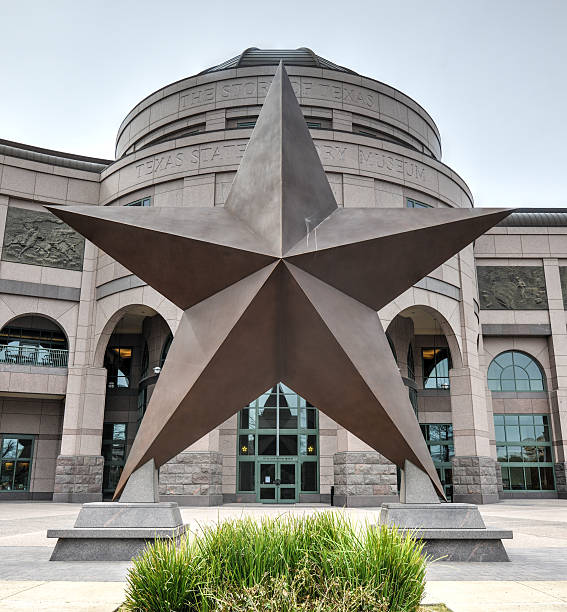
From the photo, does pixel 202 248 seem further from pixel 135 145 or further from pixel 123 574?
pixel 135 145

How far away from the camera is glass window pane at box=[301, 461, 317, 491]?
25.0 metres

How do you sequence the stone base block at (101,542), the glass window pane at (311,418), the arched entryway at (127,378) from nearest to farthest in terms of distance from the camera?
the stone base block at (101,542)
the glass window pane at (311,418)
the arched entryway at (127,378)

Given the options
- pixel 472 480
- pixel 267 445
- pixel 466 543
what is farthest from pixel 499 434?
pixel 466 543

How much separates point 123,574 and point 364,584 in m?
4.29

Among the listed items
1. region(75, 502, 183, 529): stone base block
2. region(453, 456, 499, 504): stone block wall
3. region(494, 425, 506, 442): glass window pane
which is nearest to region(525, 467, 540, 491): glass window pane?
region(494, 425, 506, 442): glass window pane

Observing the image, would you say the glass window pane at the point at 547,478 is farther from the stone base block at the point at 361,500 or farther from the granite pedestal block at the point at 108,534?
the granite pedestal block at the point at 108,534

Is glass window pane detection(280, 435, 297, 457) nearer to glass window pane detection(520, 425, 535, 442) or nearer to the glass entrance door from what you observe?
the glass entrance door

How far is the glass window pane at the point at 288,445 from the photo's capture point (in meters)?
25.3

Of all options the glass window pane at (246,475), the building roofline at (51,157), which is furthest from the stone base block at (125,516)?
the building roofline at (51,157)

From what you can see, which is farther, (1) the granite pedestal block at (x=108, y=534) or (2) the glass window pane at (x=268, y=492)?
(2) the glass window pane at (x=268, y=492)

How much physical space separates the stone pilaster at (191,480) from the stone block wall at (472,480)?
10.8 m

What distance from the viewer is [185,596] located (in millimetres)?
4496

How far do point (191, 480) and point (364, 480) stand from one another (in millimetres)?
6765

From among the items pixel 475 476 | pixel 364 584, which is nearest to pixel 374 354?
pixel 364 584
